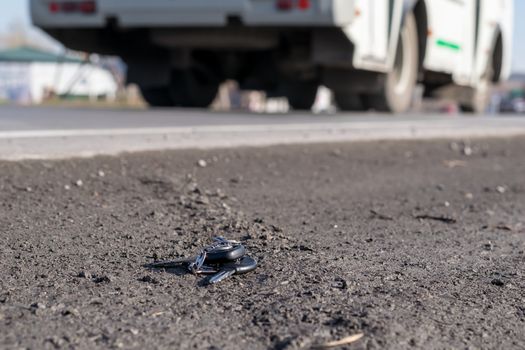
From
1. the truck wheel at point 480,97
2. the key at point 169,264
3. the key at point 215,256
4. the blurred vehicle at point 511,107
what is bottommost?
the blurred vehicle at point 511,107

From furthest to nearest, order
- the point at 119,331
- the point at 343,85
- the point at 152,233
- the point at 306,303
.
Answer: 1. the point at 343,85
2. the point at 152,233
3. the point at 306,303
4. the point at 119,331

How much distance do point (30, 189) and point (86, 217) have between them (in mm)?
533

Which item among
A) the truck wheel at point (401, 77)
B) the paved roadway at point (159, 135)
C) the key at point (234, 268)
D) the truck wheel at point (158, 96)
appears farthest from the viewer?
the truck wheel at point (158, 96)

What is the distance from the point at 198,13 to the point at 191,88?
2.86 meters

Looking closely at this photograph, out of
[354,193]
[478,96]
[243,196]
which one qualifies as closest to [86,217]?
[243,196]

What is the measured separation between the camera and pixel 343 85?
927 cm

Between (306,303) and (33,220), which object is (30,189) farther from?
(306,303)

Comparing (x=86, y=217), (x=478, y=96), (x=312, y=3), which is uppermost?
(x=312, y=3)

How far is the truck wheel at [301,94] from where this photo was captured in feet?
37.2

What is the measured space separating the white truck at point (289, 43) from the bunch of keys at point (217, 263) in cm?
508

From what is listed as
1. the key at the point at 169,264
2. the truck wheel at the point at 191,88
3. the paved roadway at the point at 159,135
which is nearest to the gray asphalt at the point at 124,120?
the paved roadway at the point at 159,135

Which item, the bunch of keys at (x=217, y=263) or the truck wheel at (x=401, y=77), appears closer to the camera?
the bunch of keys at (x=217, y=263)

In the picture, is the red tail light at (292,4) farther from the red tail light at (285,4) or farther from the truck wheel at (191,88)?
the truck wheel at (191,88)

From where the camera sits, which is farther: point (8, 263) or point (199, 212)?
point (199, 212)
